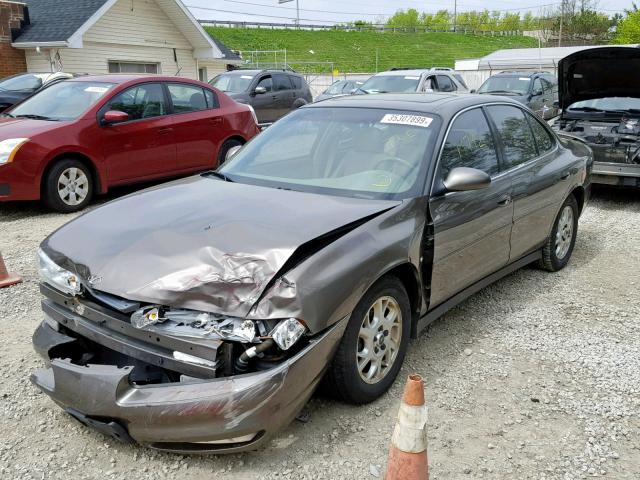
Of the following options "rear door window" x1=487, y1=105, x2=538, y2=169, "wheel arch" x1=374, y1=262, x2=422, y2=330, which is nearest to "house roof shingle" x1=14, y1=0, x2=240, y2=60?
"rear door window" x1=487, y1=105, x2=538, y2=169

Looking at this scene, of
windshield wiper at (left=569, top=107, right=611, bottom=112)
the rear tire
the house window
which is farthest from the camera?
the house window

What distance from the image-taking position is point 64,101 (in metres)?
7.95

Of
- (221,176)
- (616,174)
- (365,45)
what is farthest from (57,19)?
(365,45)

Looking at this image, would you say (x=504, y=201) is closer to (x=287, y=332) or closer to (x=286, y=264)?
(x=286, y=264)

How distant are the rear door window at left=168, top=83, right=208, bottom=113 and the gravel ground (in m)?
4.34

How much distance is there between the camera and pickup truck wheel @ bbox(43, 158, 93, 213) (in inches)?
286

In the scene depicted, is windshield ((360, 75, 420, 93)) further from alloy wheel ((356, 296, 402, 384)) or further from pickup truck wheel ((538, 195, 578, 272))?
alloy wheel ((356, 296, 402, 384))

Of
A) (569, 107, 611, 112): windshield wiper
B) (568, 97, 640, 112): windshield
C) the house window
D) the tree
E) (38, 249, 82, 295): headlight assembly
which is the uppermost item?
the tree

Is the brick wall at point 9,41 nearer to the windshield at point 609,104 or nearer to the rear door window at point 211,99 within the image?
the rear door window at point 211,99

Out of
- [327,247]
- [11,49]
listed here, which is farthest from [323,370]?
[11,49]

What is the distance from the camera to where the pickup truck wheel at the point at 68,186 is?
726 centimetres

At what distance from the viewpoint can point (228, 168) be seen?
14.1 ft

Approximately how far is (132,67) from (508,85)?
1176 centimetres

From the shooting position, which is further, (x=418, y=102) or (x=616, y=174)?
(x=616, y=174)
